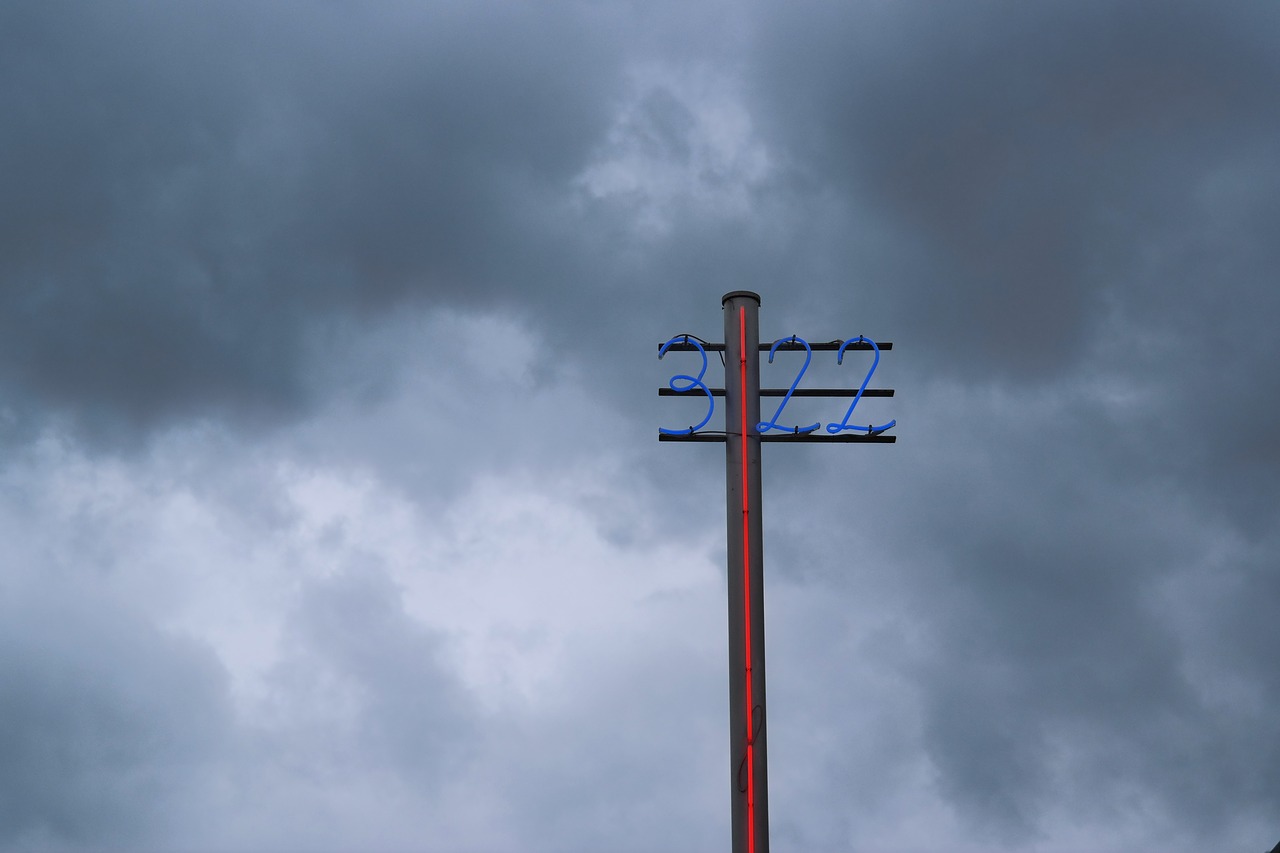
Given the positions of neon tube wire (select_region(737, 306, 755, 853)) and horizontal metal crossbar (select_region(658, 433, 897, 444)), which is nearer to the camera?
neon tube wire (select_region(737, 306, 755, 853))

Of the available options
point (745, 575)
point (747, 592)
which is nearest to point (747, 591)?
point (747, 592)

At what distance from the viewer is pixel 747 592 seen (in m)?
21.5

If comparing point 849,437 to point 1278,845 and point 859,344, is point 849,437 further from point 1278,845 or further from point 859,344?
point 1278,845

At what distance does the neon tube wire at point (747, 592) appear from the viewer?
67.8ft

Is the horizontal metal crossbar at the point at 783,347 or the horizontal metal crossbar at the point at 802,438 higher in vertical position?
the horizontal metal crossbar at the point at 783,347

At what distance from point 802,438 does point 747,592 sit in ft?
8.49

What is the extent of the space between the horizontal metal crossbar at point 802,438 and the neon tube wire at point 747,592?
47 centimetres

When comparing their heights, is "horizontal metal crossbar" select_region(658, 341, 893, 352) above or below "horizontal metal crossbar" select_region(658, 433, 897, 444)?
above

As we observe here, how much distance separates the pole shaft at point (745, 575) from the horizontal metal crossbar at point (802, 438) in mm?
251

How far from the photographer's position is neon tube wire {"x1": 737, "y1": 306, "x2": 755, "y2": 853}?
20.7 meters

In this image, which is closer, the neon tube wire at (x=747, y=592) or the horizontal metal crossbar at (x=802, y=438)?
the neon tube wire at (x=747, y=592)

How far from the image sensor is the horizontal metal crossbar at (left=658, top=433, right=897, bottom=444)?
2233 cm

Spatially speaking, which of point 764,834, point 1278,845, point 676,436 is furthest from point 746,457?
point 1278,845

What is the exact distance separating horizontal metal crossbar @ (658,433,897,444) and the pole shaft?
0.25m
